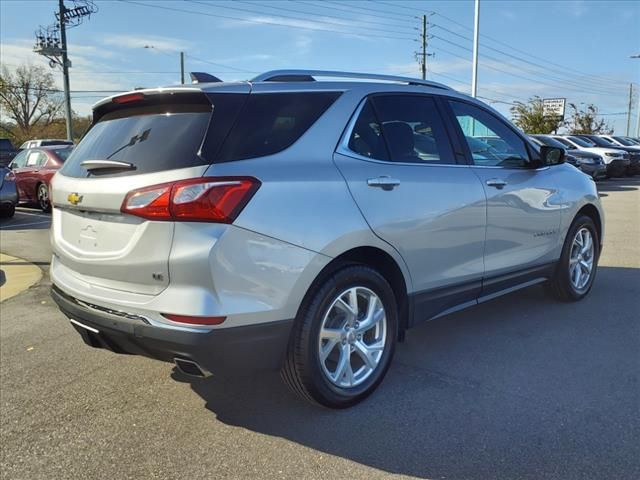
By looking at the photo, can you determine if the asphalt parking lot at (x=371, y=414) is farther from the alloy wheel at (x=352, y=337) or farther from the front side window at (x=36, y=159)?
the front side window at (x=36, y=159)

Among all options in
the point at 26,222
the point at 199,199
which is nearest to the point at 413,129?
the point at 199,199

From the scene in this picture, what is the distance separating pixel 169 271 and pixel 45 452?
120 cm

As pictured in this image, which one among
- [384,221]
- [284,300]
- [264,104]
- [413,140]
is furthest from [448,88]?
[284,300]

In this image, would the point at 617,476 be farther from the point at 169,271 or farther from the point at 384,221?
the point at 169,271

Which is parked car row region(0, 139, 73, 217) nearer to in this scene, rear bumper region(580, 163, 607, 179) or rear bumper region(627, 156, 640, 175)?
rear bumper region(580, 163, 607, 179)

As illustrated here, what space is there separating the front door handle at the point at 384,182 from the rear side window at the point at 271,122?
0.48m

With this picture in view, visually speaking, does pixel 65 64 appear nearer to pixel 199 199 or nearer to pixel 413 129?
pixel 413 129

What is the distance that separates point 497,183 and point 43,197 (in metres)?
12.3

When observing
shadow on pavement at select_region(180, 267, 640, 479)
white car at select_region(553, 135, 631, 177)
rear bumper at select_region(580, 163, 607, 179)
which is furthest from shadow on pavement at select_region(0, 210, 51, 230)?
white car at select_region(553, 135, 631, 177)

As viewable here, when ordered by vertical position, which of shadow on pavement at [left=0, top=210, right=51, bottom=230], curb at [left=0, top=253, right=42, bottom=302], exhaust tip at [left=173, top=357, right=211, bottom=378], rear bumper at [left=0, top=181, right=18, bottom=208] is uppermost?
exhaust tip at [left=173, top=357, right=211, bottom=378]

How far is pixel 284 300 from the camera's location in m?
2.79

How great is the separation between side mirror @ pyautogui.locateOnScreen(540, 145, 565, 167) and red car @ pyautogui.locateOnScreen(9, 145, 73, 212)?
11.5 meters

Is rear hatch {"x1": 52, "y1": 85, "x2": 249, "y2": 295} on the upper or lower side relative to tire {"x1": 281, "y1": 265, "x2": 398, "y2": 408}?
upper

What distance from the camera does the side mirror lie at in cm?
475
